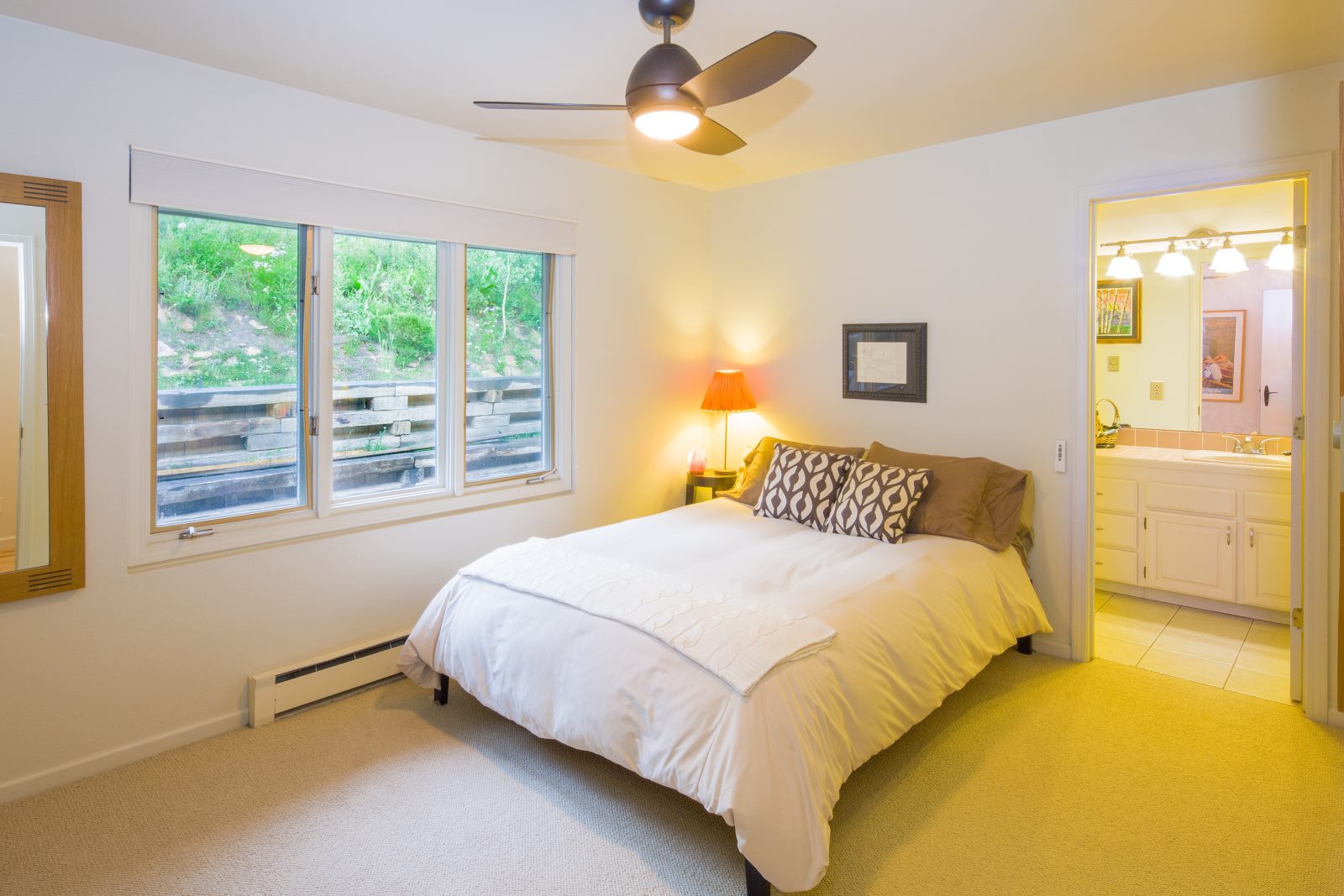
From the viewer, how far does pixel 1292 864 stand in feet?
6.66

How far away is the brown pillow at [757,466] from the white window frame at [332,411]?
935 millimetres

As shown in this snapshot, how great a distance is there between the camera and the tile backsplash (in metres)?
4.20

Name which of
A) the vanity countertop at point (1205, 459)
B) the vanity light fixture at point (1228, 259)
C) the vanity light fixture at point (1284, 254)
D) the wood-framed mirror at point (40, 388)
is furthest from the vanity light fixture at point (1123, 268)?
the wood-framed mirror at point (40, 388)

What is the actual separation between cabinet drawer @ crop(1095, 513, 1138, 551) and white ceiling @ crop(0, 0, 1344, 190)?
229 cm

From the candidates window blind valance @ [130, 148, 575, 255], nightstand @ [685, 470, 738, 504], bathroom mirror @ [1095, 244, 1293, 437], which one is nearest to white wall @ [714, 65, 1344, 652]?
nightstand @ [685, 470, 738, 504]

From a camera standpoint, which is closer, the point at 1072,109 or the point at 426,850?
the point at 426,850

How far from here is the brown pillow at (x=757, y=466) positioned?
3869 millimetres

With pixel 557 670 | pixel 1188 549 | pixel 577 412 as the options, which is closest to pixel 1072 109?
pixel 1188 549

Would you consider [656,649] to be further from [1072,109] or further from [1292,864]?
[1072,109]

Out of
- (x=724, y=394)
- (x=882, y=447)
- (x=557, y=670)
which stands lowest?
(x=557, y=670)

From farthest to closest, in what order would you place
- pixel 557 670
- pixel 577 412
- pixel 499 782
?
pixel 577 412 → pixel 499 782 → pixel 557 670

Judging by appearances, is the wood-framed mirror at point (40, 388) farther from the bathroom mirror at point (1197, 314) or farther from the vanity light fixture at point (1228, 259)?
the vanity light fixture at point (1228, 259)

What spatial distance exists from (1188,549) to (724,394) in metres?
2.65

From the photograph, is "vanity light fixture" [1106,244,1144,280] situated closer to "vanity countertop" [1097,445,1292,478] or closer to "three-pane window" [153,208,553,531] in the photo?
"vanity countertop" [1097,445,1292,478]
